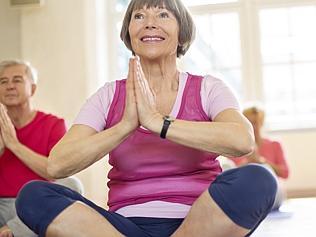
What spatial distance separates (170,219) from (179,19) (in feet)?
1.86

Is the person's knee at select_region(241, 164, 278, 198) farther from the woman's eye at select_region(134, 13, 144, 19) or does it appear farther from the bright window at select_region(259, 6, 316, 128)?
the bright window at select_region(259, 6, 316, 128)

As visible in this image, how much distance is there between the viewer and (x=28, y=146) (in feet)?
7.88

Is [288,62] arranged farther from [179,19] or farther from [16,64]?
[179,19]

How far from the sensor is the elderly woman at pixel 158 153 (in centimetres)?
127

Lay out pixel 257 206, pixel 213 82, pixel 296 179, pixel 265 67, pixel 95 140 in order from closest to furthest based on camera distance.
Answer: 1. pixel 257 206
2. pixel 95 140
3. pixel 213 82
4. pixel 296 179
5. pixel 265 67

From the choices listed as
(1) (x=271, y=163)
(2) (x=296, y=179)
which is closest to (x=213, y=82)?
(1) (x=271, y=163)

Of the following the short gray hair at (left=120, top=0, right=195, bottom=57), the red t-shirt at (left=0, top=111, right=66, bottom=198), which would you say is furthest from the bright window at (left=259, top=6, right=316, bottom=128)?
the short gray hair at (left=120, top=0, right=195, bottom=57)

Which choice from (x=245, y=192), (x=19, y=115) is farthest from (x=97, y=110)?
(x=19, y=115)

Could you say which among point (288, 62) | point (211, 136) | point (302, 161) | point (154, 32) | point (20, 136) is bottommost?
point (302, 161)

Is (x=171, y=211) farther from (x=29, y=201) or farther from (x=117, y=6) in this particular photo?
(x=117, y=6)

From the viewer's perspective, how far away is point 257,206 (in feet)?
4.07

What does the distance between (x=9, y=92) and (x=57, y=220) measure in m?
1.27

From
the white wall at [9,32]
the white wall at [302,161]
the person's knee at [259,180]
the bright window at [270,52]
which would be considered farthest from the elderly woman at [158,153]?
the bright window at [270,52]

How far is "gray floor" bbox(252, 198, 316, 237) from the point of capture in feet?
8.07
